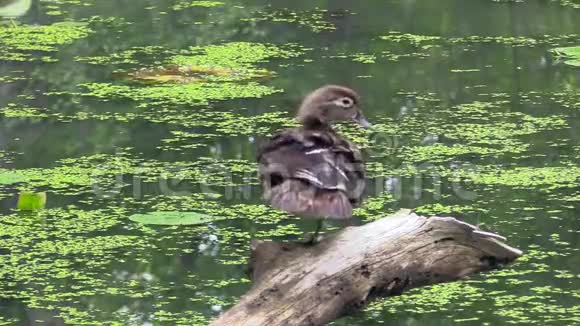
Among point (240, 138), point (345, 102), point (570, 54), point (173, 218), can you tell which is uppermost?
point (345, 102)

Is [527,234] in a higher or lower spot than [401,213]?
lower

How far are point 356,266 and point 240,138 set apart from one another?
241 centimetres

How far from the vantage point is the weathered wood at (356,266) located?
2594mm

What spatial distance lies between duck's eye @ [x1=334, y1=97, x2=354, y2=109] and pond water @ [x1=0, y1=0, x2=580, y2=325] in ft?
2.25

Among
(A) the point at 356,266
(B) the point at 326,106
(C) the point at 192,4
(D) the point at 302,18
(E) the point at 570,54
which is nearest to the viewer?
(A) the point at 356,266

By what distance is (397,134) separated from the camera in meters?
5.16

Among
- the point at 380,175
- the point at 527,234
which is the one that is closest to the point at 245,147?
the point at 380,175

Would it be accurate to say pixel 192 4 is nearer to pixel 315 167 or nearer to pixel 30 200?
pixel 30 200

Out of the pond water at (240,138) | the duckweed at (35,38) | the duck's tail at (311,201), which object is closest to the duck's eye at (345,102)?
the duck's tail at (311,201)

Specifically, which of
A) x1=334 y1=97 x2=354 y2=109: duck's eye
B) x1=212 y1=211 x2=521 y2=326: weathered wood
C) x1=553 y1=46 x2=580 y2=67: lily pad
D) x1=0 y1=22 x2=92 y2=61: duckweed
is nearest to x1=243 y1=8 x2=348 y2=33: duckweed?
x1=0 y1=22 x2=92 y2=61: duckweed

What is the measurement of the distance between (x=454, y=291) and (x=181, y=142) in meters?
1.79

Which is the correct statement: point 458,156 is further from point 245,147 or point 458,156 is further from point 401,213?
point 401,213

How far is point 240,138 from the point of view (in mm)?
5113

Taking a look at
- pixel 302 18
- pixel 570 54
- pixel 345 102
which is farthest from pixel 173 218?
pixel 302 18
